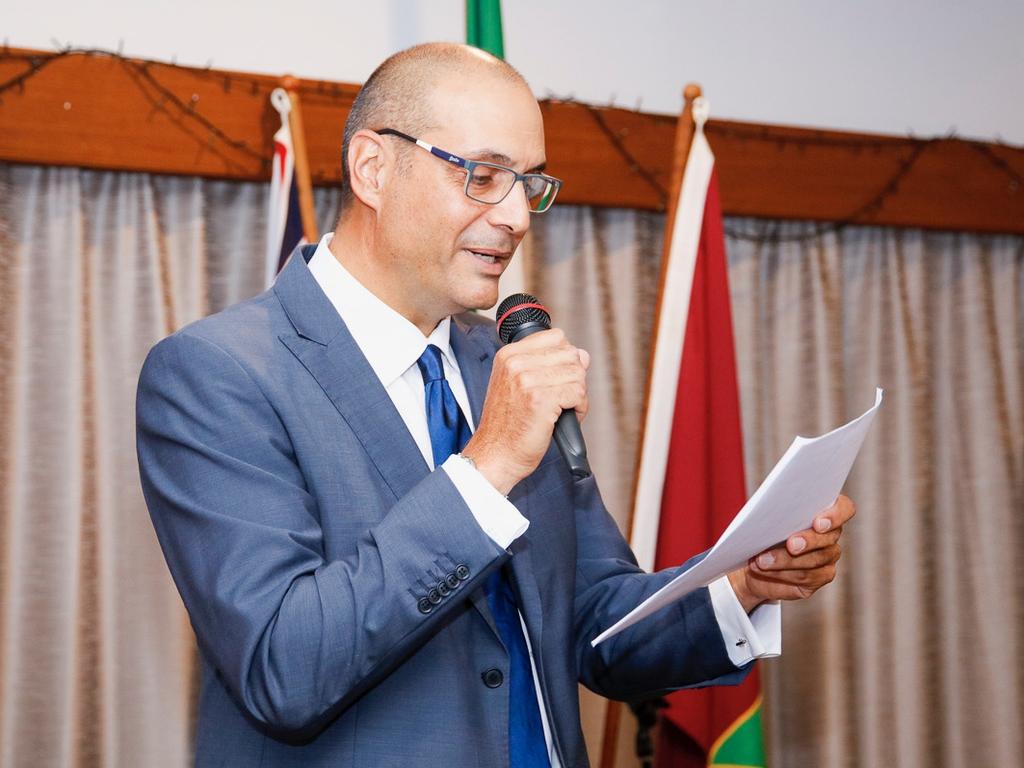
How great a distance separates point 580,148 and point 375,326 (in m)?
1.88

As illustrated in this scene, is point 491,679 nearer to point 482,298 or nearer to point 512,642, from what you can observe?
point 512,642

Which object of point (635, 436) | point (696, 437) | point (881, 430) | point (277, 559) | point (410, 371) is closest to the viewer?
point (277, 559)

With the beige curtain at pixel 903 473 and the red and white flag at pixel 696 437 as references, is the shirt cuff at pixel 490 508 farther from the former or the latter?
the beige curtain at pixel 903 473

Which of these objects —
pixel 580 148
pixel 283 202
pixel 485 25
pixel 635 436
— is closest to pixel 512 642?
pixel 283 202

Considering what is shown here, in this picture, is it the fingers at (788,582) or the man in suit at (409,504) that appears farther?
the fingers at (788,582)

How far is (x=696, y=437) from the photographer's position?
9.83 feet

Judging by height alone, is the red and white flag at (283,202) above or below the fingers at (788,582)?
above

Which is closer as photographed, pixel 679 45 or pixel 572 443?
pixel 572 443

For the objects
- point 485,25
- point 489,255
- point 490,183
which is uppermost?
point 485,25

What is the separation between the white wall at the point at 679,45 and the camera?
10.2ft

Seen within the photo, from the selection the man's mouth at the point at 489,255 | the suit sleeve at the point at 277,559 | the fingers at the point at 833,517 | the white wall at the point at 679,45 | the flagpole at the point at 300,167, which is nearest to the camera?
the suit sleeve at the point at 277,559

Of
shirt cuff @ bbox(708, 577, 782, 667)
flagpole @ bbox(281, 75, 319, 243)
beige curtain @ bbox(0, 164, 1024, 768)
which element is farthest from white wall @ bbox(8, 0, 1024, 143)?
shirt cuff @ bbox(708, 577, 782, 667)

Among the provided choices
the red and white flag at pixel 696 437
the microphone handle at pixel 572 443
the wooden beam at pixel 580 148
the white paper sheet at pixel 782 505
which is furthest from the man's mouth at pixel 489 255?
the wooden beam at pixel 580 148

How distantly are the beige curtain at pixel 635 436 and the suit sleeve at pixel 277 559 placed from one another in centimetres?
166
